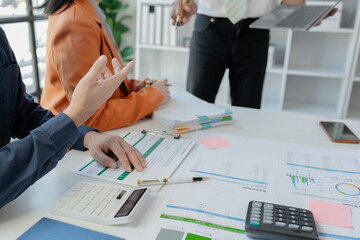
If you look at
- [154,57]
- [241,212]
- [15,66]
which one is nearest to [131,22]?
[154,57]

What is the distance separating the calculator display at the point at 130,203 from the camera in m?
0.65

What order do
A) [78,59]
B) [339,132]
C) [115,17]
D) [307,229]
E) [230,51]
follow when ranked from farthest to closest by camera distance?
[115,17]
[230,51]
[339,132]
[78,59]
[307,229]

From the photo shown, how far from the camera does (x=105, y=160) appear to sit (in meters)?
0.86

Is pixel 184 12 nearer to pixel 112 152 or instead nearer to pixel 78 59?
pixel 78 59

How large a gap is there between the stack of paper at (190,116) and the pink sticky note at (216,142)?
0.31 ft

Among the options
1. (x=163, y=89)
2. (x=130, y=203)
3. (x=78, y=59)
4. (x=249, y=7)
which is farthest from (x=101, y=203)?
(x=249, y=7)

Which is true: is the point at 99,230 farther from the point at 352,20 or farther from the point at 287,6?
the point at 352,20

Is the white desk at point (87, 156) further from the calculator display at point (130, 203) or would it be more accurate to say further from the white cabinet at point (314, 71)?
the white cabinet at point (314, 71)

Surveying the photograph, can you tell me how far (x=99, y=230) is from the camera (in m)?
0.63

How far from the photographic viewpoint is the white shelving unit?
2.66 metres

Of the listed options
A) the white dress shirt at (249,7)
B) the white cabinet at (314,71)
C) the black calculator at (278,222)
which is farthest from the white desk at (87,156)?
the white cabinet at (314,71)

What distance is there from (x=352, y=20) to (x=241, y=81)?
1.62 m

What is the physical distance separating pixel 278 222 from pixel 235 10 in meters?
1.10

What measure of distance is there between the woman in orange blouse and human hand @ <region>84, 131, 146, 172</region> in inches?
6.8
